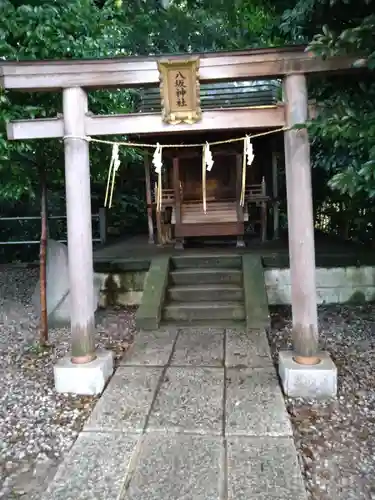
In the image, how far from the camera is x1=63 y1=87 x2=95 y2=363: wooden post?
13.2 feet

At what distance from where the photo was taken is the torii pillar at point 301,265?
12.6 ft

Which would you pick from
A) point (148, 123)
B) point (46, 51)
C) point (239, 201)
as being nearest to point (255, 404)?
point (148, 123)

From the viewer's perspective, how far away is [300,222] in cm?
397

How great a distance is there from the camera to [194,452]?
9.75 feet

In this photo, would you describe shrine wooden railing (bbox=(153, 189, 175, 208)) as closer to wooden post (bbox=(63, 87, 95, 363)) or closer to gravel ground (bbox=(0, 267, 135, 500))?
gravel ground (bbox=(0, 267, 135, 500))

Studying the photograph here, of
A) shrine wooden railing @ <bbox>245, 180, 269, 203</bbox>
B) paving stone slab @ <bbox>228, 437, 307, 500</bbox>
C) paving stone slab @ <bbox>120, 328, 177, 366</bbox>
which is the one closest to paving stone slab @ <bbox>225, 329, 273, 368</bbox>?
paving stone slab @ <bbox>120, 328, 177, 366</bbox>

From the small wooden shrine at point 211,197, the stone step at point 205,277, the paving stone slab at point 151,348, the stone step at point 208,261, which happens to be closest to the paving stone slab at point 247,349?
the paving stone slab at point 151,348

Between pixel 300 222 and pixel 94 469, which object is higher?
pixel 300 222

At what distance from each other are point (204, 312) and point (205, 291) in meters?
0.40

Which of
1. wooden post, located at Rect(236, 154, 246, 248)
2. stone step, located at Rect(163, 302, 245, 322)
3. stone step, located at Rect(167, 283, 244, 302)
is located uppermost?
wooden post, located at Rect(236, 154, 246, 248)

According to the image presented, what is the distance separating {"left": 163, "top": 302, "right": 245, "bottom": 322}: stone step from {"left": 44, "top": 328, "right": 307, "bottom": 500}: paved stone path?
1072 millimetres

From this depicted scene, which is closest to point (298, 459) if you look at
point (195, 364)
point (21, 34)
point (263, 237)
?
point (195, 364)

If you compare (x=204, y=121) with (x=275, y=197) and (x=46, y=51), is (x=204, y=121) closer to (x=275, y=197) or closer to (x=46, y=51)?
(x=46, y=51)

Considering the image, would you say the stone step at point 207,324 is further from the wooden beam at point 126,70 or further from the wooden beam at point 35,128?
the wooden beam at point 126,70
